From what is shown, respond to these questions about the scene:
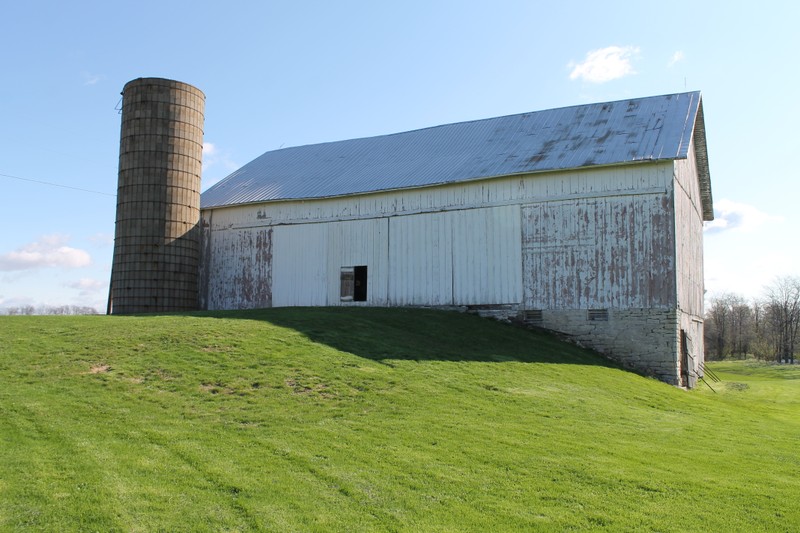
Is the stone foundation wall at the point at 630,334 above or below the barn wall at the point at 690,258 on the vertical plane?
below

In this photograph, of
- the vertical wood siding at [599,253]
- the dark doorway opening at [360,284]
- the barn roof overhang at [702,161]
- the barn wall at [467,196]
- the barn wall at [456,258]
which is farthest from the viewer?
the barn roof overhang at [702,161]

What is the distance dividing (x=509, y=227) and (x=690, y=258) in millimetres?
7776

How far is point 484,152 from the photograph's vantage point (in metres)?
27.8

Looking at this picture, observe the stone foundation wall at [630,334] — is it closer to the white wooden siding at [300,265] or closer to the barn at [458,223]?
the barn at [458,223]

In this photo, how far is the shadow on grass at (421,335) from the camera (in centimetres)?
1762

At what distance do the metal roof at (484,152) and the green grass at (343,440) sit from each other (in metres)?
9.56

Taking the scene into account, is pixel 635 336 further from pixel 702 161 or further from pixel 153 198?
pixel 153 198

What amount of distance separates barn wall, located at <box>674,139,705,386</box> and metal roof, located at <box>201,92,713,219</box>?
1.58 meters

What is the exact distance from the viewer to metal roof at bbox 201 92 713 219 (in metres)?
24.6

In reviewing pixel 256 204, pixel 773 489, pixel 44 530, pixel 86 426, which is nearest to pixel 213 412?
pixel 86 426

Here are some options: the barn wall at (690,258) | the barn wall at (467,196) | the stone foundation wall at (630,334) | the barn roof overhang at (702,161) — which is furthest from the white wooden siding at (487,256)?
the barn roof overhang at (702,161)

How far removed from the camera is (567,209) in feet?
79.2

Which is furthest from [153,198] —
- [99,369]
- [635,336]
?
[635,336]

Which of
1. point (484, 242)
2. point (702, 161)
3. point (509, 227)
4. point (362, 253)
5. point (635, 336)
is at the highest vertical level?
point (702, 161)
